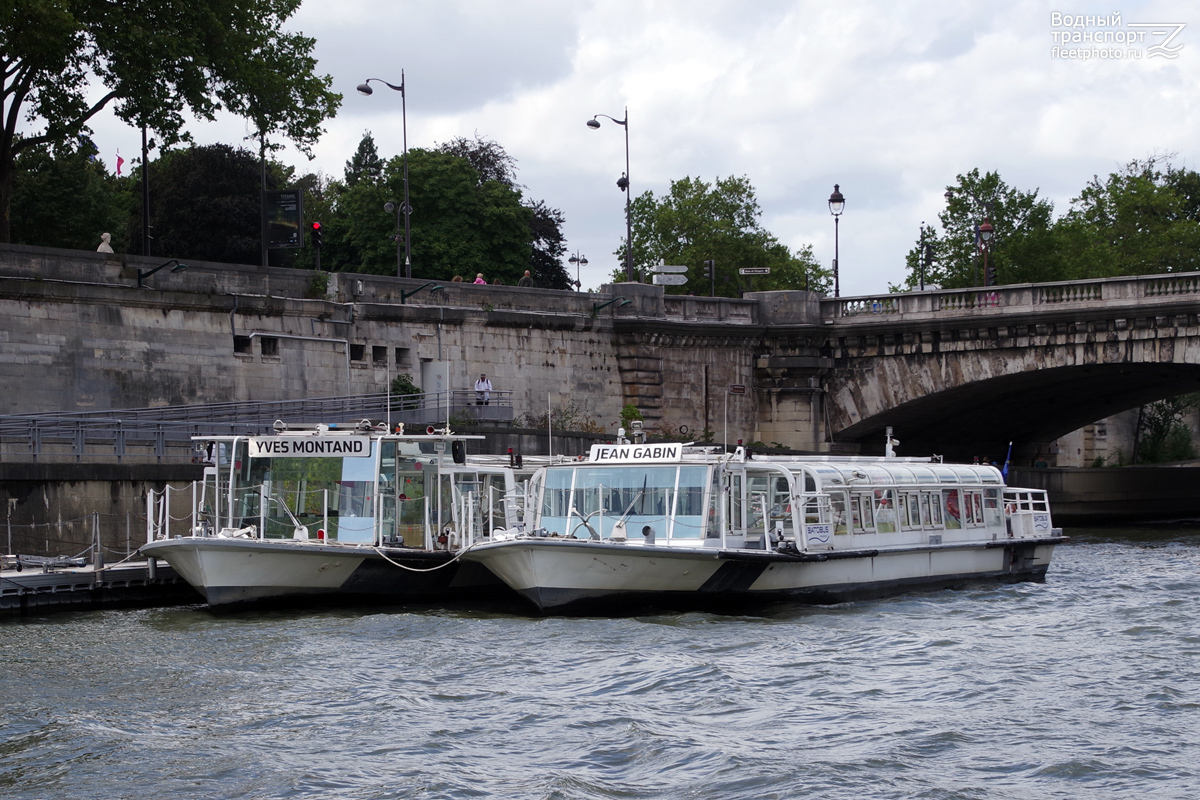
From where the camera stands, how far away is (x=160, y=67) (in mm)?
35656

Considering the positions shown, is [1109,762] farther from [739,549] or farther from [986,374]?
[986,374]

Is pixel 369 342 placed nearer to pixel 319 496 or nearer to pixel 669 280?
pixel 669 280

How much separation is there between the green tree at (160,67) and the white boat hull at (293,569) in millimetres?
13923

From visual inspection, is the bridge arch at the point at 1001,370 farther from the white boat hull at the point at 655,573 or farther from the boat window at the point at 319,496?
the boat window at the point at 319,496

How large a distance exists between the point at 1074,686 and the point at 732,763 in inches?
225

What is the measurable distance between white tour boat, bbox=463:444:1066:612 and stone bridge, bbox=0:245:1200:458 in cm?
959

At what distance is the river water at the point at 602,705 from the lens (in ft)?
44.0

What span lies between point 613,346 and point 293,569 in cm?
2108

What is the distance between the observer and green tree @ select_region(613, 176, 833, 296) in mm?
70688

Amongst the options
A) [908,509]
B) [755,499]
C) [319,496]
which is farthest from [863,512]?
[319,496]

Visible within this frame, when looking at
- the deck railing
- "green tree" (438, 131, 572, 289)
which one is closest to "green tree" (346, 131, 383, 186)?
"green tree" (438, 131, 572, 289)

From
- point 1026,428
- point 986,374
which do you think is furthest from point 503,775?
point 1026,428

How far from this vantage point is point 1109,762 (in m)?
14.0

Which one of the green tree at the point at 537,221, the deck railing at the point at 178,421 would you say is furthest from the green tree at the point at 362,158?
the deck railing at the point at 178,421
